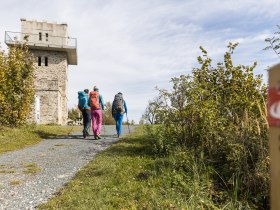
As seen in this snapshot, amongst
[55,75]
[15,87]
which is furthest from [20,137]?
[55,75]

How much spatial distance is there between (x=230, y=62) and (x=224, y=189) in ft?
10.0

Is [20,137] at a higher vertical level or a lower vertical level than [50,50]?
lower

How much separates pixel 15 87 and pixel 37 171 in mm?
8606

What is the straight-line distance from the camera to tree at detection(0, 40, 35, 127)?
13.5 metres

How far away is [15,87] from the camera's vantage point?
14211 mm

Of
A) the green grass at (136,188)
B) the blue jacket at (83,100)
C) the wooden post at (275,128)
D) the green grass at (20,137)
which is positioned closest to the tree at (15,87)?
the green grass at (20,137)

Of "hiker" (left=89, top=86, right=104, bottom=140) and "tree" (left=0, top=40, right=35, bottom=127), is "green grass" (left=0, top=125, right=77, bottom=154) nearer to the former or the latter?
"tree" (left=0, top=40, right=35, bottom=127)

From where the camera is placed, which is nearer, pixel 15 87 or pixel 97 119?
pixel 97 119

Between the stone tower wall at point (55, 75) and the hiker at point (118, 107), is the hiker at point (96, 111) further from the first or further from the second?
the stone tower wall at point (55, 75)

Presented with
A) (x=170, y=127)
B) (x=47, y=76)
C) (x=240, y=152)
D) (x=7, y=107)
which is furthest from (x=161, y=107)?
(x=47, y=76)

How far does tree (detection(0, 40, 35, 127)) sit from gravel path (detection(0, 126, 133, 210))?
171 inches

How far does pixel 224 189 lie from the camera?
16.1 feet

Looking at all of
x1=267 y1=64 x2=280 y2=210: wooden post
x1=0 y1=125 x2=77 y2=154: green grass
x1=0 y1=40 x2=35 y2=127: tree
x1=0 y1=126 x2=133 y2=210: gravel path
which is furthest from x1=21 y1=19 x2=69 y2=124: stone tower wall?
x1=267 y1=64 x2=280 y2=210: wooden post

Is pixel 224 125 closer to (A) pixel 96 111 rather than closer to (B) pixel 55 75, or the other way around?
(A) pixel 96 111
